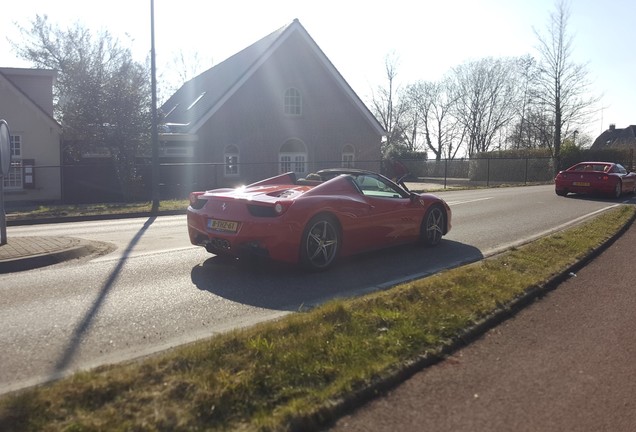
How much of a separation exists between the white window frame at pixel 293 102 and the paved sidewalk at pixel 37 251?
22.7 metres

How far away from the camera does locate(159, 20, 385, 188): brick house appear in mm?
27484

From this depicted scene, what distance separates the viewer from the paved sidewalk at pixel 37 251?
7002mm

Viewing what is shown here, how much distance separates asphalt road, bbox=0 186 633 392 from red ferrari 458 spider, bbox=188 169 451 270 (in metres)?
0.34

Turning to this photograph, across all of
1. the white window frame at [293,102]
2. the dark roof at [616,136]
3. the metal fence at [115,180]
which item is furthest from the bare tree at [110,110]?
the dark roof at [616,136]

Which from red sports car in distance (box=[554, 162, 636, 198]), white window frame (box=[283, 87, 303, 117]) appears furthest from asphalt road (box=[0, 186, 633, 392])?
white window frame (box=[283, 87, 303, 117])

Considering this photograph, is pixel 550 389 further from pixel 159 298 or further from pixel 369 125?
pixel 369 125

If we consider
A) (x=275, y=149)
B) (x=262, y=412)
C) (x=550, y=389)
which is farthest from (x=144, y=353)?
(x=275, y=149)

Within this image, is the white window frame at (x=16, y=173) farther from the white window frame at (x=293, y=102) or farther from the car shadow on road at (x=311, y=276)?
the car shadow on road at (x=311, y=276)

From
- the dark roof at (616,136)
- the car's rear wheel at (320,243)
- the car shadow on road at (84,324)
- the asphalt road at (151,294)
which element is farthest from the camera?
the dark roof at (616,136)

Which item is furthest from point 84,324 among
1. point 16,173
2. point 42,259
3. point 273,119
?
point 273,119

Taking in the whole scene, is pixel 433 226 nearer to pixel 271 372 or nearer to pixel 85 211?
pixel 271 372

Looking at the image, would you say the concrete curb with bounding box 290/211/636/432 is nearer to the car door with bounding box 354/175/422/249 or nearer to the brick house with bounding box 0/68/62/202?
the car door with bounding box 354/175/422/249

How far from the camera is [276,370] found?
3455 millimetres

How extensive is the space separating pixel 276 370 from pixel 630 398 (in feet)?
7.59
